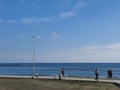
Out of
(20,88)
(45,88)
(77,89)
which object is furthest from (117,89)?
(20,88)

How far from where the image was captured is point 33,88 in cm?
3697

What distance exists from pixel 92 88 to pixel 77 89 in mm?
1649

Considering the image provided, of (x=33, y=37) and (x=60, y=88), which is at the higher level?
(x=33, y=37)

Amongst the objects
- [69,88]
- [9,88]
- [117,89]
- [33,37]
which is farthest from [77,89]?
[33,37]

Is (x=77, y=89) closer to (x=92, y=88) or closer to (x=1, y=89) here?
(x=92, y=88)

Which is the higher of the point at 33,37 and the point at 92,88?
the point at 33,37

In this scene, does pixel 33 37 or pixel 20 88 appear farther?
pixel 33 37

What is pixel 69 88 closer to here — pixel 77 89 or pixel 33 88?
pixel 77 89

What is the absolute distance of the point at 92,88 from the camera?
36938mm

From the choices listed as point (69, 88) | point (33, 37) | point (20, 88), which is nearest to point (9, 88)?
point (20, 88)

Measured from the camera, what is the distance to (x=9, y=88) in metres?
37.3

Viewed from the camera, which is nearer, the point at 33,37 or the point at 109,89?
the point at 109,89

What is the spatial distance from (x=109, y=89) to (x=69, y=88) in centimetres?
404

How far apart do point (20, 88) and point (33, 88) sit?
1331 mm
